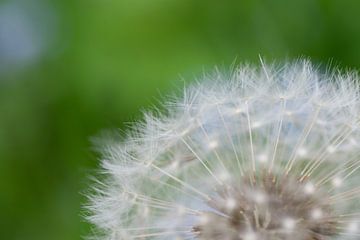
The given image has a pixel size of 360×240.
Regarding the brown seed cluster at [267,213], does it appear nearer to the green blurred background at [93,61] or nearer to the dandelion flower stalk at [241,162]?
the dandelion flower stalk at [241,162]

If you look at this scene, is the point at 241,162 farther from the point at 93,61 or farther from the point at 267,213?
the point at 93,61

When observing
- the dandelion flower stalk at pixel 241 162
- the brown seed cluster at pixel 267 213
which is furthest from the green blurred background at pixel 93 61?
the brown seed cluster at pixel 267 213

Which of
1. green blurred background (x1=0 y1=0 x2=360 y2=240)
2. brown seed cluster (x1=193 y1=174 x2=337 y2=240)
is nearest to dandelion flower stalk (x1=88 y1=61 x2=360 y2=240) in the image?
brown seed cluster (x1=193 y1=174 x2=337 y2=240)

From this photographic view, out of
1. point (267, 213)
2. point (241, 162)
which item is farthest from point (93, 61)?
point (267, 213)

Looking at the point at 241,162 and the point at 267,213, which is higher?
the point at 241,162

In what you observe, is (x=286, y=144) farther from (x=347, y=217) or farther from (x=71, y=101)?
(x=71, y=101)

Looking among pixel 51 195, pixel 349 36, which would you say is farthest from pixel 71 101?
pixel 349 36

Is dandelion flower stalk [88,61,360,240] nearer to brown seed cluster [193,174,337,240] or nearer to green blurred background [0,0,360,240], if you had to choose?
brown seed cluster [193,174,337,240]
